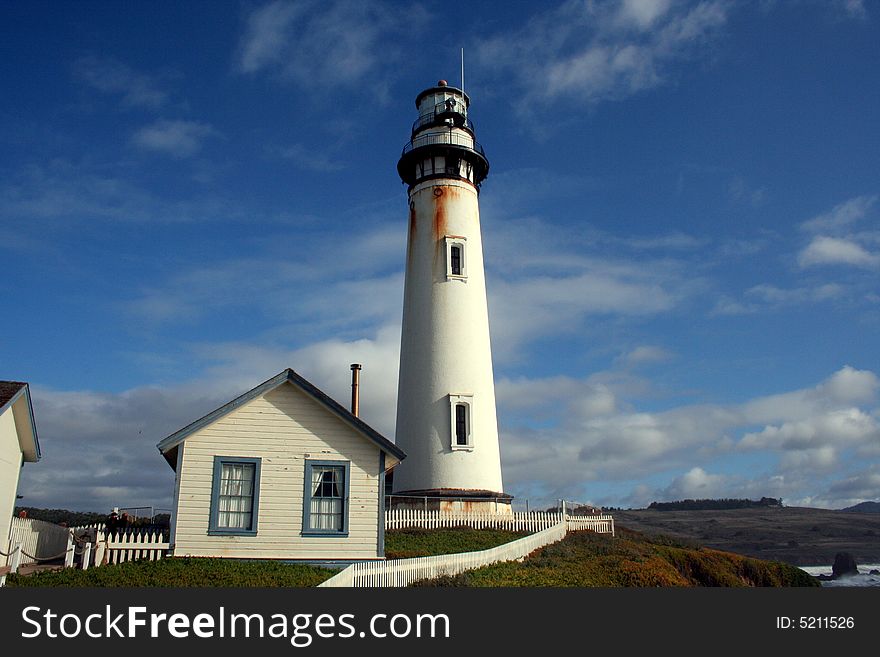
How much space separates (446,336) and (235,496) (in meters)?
14.6

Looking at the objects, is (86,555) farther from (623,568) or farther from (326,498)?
(623,568)

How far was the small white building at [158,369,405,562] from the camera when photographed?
667 inches

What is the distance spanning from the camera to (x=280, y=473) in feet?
57.3

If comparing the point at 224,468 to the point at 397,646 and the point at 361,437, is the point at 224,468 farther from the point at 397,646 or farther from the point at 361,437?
the point at 397,646

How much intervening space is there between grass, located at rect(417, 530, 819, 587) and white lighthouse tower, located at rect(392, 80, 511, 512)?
192 inches

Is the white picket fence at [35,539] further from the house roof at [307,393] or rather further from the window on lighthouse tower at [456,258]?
the window on lighthouse tower at [456,258]

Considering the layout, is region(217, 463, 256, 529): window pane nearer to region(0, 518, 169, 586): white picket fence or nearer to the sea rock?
region(0, 518, 169, 586): white picket fence

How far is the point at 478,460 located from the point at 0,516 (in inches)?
649

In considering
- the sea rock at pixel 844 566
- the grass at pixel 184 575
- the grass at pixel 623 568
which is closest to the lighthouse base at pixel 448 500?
the grass at pixel 623 568

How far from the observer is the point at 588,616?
11.9 m

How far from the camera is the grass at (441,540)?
2191 cm

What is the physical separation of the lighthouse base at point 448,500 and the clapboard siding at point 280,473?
1045 centimetres

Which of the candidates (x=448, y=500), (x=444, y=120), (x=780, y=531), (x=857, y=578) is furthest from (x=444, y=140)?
(x=780, y=531)

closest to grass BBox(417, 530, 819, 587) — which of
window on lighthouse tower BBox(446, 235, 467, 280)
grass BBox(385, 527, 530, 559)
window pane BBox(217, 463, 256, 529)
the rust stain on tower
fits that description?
grass BBox(385, 527, 530, 559)
